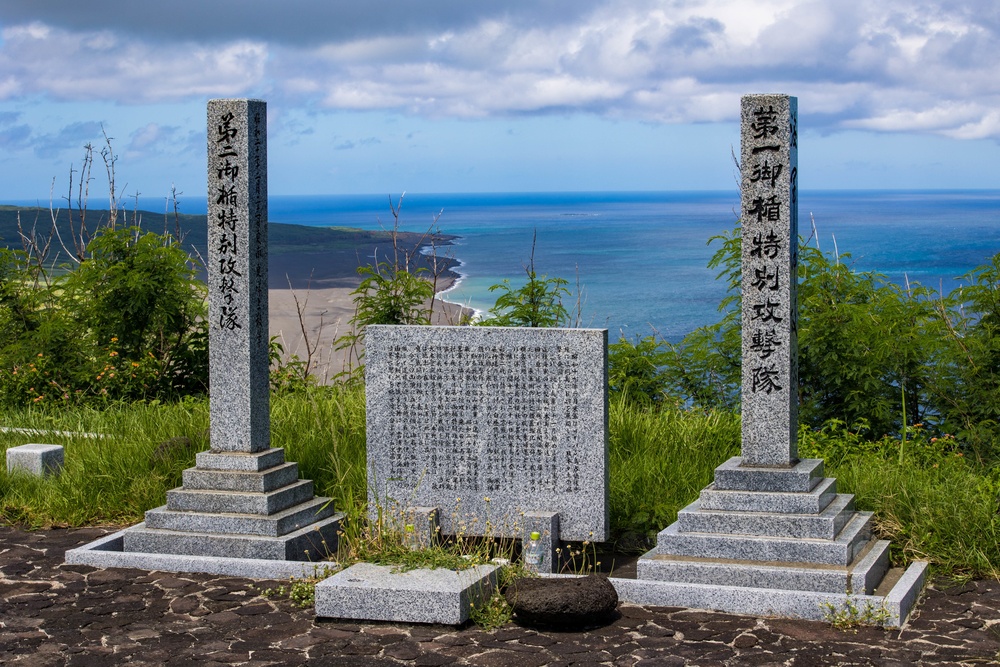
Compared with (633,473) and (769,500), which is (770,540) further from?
(633,473)

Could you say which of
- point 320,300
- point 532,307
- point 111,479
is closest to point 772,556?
point 532,307

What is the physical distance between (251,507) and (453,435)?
1.44 metres

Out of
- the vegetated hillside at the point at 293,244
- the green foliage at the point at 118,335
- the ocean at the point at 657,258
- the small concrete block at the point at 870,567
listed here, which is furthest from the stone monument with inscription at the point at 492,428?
the vegetated hillside at the point at 293,244

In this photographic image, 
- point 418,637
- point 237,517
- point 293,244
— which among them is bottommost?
point 418,637

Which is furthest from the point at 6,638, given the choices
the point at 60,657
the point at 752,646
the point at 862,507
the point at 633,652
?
the point at 862,507

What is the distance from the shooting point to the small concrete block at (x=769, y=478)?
686cm

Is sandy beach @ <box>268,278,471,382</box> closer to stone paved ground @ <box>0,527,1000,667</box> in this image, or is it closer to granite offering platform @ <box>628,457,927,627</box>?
stone paved ground @ <box>0,527,1000,667</box>

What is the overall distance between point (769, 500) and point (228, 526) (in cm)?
353

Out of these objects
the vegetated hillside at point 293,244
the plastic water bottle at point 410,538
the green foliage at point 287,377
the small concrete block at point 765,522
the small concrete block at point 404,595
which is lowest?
the small concrete block at point 404,595

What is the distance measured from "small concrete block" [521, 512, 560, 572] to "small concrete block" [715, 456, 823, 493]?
1.09 metres

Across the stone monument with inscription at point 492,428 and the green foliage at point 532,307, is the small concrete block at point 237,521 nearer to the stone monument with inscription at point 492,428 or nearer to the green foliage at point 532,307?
the stone monument with inscription at point 492,428

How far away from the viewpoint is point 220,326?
7.70 m

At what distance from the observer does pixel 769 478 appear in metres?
6.92

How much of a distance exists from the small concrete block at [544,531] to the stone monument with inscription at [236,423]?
134 centimetres
